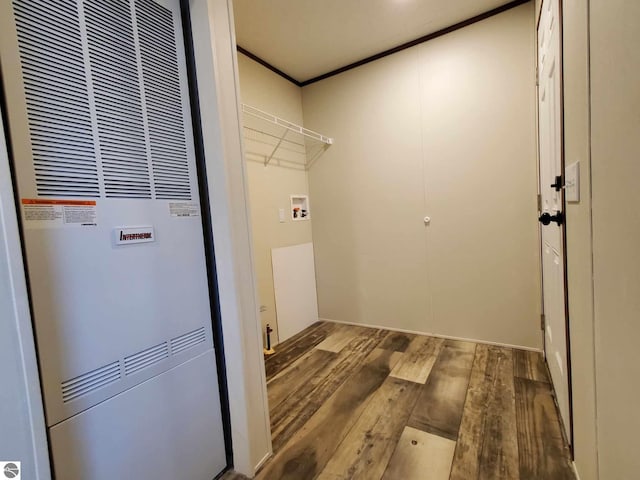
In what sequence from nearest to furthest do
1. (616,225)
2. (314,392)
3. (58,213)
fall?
(616,225) < (58,213) < (314,392)

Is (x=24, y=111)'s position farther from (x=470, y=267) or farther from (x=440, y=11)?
(x=470, y=267)

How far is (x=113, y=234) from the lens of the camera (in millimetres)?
965

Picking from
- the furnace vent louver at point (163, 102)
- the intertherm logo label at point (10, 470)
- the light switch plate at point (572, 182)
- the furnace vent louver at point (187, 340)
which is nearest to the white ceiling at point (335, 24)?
the furnace vent louver at point (163, 102)

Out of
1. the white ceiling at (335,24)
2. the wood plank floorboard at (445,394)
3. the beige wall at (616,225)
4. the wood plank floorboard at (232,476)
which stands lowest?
the wood plank floorboard at (232,476)

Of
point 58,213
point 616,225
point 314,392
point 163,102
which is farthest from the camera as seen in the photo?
point 314,392

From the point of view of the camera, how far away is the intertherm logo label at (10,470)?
728mm

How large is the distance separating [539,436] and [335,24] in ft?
9.36

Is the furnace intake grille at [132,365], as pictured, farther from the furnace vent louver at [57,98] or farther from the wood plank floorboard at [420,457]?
the wood plank floorboard at [420,457]

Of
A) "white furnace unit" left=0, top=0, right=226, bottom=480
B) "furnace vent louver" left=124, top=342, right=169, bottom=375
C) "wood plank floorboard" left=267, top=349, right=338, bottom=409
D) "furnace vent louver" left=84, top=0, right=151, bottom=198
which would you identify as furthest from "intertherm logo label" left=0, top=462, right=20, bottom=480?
"wood plank floorboard" left=267, top=349, right=338, bottom=409

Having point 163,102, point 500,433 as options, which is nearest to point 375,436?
point 500,433

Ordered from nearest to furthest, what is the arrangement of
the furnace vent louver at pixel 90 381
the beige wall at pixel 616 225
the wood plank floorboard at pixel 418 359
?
the beige wall at pixel 616 225 → the furnace vent louver at pixel 90 381 → the wood plank floorboard at pixel 418 359

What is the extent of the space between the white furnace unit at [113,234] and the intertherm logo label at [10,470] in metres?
0.09

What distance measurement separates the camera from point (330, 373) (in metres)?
2.12

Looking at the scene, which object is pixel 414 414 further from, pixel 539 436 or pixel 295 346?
pixel 295 346
